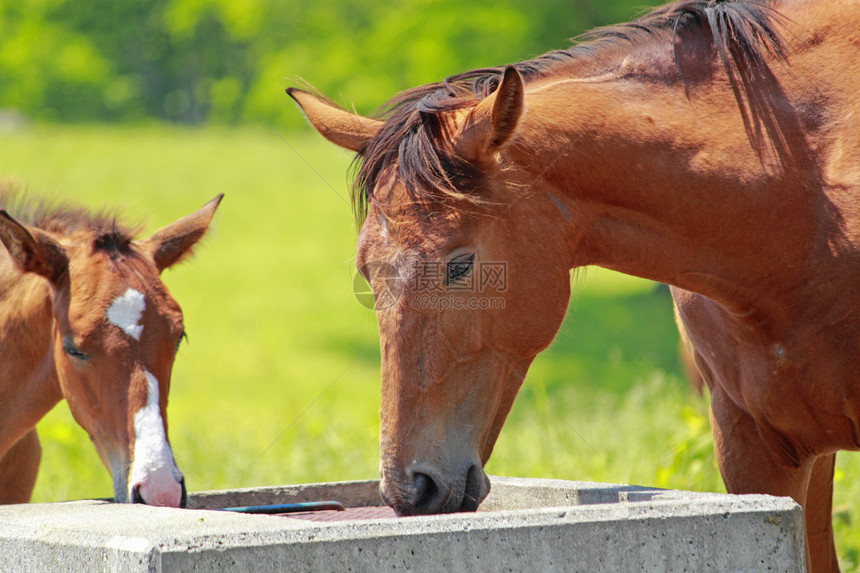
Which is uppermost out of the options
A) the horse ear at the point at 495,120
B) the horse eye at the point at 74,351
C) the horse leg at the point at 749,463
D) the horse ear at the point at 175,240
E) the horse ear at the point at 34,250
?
the horse ear at the point at 495,120

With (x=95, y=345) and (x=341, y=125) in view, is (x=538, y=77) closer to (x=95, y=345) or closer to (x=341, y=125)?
(x=341, y=125)

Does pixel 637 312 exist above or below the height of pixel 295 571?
above

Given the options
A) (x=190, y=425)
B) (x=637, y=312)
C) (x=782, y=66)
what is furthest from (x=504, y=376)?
(x=637, y=312)

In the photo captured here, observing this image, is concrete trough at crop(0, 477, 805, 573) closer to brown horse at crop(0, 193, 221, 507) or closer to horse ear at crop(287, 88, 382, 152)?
brown horse at crop(0, 193, 221, 507)

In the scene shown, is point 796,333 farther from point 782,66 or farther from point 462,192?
point 462,192

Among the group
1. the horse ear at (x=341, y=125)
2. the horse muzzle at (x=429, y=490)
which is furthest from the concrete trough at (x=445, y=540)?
the horse ear at (x=341, y=125)

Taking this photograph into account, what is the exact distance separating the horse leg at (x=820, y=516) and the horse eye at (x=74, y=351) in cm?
311

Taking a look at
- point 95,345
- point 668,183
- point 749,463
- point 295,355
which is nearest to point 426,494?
point 668,183

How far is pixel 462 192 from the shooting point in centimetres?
275

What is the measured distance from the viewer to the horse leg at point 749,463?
335 cm

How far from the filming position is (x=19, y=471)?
4461mm

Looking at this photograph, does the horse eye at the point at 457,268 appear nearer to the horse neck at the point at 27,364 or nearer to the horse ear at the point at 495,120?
the horse ear at the point at 495,120

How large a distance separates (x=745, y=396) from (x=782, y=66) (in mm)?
1158

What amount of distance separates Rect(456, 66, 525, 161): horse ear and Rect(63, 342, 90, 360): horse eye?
2.07m
